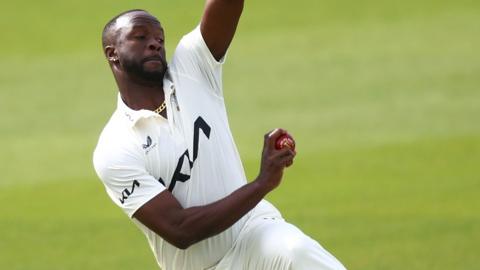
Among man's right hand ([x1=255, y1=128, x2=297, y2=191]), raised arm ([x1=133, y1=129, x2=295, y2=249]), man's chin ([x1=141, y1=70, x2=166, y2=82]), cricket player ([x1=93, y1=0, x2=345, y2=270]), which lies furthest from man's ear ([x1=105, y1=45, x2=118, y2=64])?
man's right hand ([x1=255, y1=128, x2=297, y2=191])

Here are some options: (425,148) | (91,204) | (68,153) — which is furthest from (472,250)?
(68,153)

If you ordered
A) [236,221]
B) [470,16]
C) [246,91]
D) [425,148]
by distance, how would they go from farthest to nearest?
1. [470,16]
2. [246,91]
3. [425,148]
4. [236,221]

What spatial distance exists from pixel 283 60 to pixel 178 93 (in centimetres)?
1055

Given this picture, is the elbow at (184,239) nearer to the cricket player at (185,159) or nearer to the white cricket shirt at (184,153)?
the cricket player at (185,159)

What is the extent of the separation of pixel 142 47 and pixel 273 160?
1.03 meters

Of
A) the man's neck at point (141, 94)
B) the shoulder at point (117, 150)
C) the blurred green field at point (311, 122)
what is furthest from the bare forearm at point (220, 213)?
the blurred green field at point (311, 122)

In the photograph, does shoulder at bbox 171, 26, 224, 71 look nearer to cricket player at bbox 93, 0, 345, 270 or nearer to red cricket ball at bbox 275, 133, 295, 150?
cricket player at bbox 93, 0, 345, 270

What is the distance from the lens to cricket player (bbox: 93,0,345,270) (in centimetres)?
605

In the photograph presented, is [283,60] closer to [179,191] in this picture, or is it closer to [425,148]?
[425,148]

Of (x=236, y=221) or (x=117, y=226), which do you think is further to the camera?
(x=117, y=226)

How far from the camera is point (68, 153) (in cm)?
1445

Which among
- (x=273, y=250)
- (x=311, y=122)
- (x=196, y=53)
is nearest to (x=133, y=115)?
(x=196, y=53)

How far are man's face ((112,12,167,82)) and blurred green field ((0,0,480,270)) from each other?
427cm

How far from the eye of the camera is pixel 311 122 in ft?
48.1
